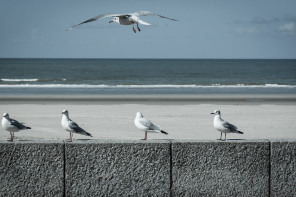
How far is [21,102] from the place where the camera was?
2445 cm

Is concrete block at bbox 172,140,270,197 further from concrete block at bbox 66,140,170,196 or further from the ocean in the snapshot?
the ocean

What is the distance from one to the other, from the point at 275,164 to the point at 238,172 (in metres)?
0.41

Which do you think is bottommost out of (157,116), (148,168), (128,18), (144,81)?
(148,168)

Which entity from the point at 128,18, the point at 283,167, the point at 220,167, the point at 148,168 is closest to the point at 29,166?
the point at 148,168

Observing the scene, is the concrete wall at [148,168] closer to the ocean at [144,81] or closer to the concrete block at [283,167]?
the concrete block at [283,167]

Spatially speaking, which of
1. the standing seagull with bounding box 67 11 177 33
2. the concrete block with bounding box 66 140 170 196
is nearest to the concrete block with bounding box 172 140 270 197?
the concrete block with bounding box 66 140 170 196

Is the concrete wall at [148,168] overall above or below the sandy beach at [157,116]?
below

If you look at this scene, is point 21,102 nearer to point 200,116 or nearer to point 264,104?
point 200,116

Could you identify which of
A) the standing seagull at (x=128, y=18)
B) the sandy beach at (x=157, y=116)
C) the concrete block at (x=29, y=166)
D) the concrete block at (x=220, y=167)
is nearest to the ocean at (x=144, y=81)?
the sandy beach at (x=157, y=116)

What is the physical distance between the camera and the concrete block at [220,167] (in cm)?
572

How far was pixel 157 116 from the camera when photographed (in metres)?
19.1

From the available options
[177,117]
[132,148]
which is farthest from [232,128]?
[177,117]

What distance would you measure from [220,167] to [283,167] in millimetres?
689

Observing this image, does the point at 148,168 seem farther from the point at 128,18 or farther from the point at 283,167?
the point at 128,18
